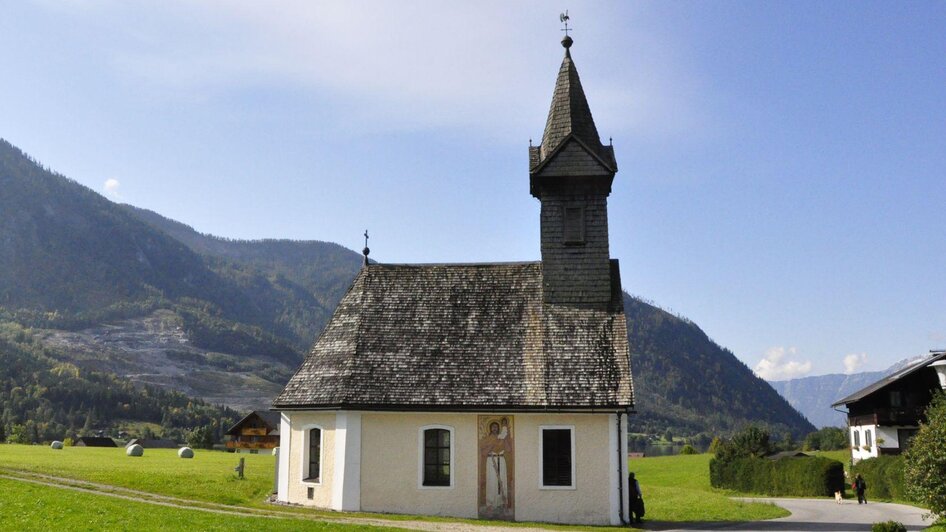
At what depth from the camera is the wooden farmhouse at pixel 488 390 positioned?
2827 centimetres

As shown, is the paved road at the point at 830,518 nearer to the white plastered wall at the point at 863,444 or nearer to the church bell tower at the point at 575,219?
the church bell tower at the point at 575,219

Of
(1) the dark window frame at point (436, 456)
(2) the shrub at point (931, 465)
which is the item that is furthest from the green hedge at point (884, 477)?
(1) the dark window frame at point (436, 456)

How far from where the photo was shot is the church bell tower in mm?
31422

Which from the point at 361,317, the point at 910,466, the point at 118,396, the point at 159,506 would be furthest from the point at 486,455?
the point at 118,396

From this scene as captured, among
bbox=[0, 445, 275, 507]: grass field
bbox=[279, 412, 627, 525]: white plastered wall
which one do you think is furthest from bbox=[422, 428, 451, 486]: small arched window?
bbox=[0, 445, 275, 507]: grass field

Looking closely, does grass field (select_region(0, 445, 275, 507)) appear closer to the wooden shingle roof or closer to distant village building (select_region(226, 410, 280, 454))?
the wooden shingle roof

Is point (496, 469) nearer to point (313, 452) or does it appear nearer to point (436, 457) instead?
point (436, 457)

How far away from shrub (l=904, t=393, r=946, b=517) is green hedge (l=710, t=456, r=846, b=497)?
26753 mm

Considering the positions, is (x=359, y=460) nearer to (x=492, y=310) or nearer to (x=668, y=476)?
(x=492, y=310)

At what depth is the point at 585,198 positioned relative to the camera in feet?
106

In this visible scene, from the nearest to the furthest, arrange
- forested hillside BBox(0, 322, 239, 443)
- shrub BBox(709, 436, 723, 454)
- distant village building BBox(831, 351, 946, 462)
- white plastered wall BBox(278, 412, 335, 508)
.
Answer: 1. white plastered wall BBox(278, 412, 335, 508)
2. distant village building BBox(831, 351, 946, 462)
3. shrub BBox(709, 436, 723, 454)
4. forested hillside BBox(0, 322, 239, 443)

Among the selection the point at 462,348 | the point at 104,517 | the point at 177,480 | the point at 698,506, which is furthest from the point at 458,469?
the point at 698,506

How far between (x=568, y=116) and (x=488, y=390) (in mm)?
11500

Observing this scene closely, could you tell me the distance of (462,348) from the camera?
3033cm
